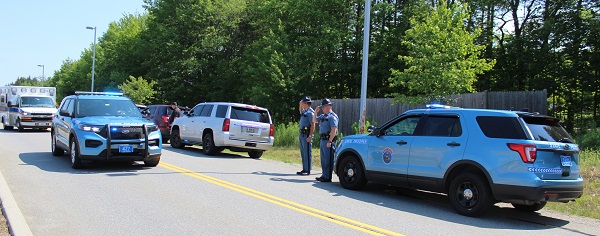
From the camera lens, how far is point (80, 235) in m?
5.85

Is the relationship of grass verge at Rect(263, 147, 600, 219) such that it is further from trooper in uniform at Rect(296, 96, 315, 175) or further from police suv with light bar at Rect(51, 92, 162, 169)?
police suv with light bar at Rect(51, 92, 162, 169)

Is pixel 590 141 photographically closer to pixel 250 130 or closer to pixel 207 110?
pixel 250 130

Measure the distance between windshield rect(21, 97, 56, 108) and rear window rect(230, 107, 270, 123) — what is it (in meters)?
14.7

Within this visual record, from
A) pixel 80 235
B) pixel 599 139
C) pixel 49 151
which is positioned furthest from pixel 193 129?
pixel 599 139

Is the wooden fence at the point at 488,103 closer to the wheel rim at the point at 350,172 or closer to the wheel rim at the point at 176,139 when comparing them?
the wheel rim at the point at 350,172

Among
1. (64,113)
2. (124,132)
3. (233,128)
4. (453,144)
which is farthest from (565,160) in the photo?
(64,113)

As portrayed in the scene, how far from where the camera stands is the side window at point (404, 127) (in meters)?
8.95

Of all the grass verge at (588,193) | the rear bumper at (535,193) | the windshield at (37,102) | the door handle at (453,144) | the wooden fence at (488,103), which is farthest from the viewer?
the windshield at (37,102)

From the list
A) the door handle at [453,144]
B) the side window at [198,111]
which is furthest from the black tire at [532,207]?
the side window at [198,111]

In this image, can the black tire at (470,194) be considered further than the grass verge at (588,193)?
No

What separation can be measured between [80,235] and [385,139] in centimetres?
564

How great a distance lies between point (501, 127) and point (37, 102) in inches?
965

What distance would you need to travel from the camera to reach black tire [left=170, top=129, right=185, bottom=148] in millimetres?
18484

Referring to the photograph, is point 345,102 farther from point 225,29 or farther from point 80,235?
point 225,29
